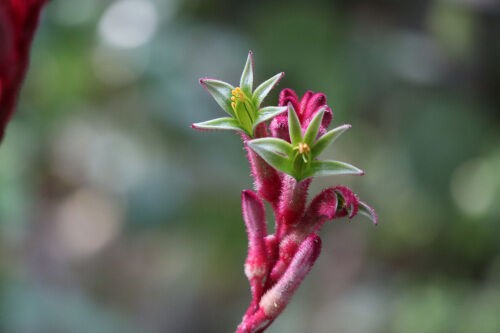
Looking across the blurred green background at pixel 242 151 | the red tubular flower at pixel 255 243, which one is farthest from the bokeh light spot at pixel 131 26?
the red tubular flower at pixel 255 243

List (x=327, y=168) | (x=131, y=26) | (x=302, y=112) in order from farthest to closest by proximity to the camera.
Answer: (x=131, y=26) → (x=302, y=112) → (x=327, y=168)

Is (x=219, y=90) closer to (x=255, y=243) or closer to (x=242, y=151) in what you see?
(x=255, y=243)

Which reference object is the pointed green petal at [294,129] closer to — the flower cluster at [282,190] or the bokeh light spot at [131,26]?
the flower cluster at [282,190]

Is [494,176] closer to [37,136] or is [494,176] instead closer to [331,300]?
[331,300]

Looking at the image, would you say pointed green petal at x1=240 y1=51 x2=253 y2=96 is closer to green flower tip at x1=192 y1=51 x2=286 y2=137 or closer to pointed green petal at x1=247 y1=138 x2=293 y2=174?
green flower tip at x1=192 y1=51 x2=286 y2=137

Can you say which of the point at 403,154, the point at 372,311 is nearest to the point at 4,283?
the point at 372,311

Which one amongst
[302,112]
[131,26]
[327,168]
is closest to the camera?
[327,168]

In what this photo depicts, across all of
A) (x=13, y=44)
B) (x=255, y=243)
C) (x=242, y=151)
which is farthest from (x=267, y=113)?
(x=242, y=151)
